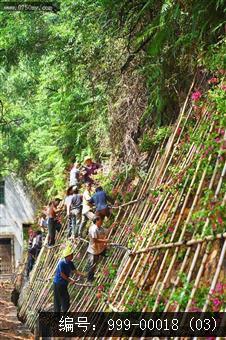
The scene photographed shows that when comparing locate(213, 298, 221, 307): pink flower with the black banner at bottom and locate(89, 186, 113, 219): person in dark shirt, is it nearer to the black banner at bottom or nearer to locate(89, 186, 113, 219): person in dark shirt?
the black banner at bottom

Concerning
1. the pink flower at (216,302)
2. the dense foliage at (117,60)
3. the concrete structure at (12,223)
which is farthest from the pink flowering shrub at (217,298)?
the concrete structure at (12,223)

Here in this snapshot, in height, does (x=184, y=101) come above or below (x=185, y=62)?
below

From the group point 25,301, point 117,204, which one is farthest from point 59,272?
point 25,301

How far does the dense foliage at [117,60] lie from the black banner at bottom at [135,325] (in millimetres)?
2543

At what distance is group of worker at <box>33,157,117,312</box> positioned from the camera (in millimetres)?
7656

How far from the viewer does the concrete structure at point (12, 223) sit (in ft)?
87.6

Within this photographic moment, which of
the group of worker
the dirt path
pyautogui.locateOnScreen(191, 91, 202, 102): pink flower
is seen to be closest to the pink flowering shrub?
pyautogui.locateOnScreen(191, 91, 202, 102): pink flower

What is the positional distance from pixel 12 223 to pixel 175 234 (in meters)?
22.3

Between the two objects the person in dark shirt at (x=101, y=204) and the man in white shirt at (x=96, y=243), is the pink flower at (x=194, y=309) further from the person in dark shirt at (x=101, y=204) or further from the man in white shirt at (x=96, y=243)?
Answer: the person in dark shirt at (x=101, y=204)

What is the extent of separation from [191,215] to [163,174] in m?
1.78

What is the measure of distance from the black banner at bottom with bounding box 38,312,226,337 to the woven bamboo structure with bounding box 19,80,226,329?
0.08 meters

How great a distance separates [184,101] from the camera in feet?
24.1

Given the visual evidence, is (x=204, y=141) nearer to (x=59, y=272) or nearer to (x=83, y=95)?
(x=59, y=272)

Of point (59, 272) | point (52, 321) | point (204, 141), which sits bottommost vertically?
point (52, 321)
